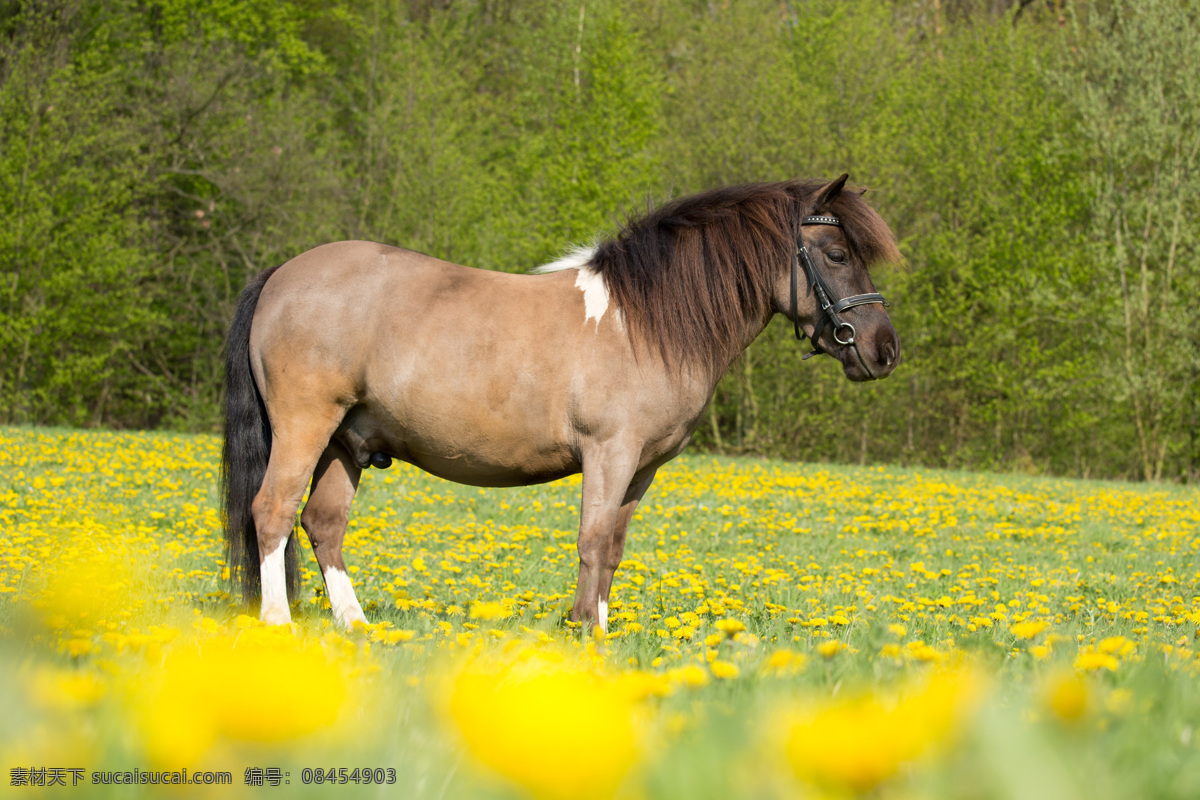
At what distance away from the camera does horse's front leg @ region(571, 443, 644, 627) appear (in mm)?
4125

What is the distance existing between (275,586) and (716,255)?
2.69 metres

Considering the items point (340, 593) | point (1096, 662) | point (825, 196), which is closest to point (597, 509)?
point (340, 593)

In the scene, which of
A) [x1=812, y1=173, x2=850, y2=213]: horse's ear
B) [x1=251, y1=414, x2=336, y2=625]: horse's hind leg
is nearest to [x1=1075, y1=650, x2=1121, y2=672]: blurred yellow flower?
[x1=812, y1=173, x2=850, y2=213]: horse's ear

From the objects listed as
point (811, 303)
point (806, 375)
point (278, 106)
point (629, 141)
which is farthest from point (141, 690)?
point (278, 106)

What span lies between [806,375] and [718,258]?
17.4 m

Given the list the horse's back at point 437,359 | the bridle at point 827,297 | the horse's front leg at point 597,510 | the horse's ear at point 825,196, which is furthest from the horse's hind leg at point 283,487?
the horse's ear at point 825,196

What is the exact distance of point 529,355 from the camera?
4.27 metres

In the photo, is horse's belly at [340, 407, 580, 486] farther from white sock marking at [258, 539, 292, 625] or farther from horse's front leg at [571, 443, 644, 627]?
white sock marking at [258, 539, 292, 625]

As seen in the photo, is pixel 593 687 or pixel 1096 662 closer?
pixel 593 687

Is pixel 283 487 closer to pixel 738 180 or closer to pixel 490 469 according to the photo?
pixel 490 469

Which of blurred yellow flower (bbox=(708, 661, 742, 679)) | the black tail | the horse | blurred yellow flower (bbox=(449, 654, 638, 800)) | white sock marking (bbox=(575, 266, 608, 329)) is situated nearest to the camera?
blurred yellow flower (bbox=(449, 654, 638, 800))

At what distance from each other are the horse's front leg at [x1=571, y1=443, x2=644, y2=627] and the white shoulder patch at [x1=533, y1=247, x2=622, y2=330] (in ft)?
2.11

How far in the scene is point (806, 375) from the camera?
2144 centimetres

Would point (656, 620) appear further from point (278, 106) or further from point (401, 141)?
point (278, 106)
